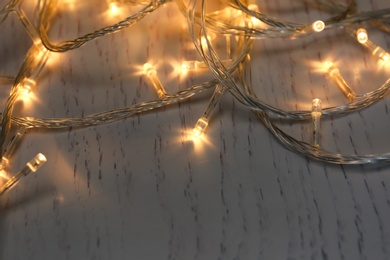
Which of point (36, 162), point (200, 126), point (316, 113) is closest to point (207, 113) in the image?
point (200, 126)

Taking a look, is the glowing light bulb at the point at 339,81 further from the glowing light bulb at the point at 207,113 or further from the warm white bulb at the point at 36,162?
the warm white bulb at the point at 36,162

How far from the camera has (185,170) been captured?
85 centimetres

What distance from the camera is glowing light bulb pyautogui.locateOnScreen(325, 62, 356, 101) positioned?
912 mm

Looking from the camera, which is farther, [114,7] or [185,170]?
[114,7]

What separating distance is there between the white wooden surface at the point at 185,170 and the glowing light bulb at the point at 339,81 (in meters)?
0.01

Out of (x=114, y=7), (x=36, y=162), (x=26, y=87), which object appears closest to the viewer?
(x=36, y=162)

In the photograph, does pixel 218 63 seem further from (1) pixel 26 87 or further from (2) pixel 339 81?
(1) pixel 26 87

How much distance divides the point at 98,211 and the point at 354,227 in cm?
36

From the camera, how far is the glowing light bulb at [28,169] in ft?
2.76

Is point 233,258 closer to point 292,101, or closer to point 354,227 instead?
point 354,227

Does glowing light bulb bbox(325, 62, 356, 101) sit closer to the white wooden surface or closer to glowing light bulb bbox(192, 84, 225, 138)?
the white wooden surface

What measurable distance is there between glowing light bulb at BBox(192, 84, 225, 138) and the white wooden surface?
0.02m

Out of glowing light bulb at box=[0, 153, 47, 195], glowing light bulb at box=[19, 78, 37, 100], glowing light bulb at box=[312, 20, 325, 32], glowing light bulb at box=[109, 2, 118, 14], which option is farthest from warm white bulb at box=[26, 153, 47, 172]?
glowing light bulb at box=[312, 20, 325, 32]

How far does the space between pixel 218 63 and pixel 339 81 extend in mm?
202
